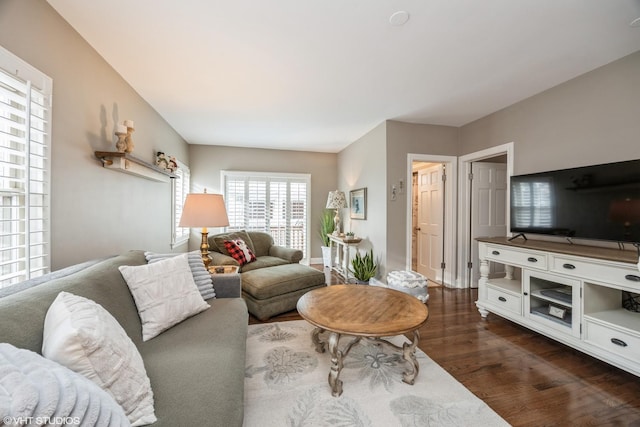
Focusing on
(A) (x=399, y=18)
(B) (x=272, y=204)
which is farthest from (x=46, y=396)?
(B) (x=272, y=204)

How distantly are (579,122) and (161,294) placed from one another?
12.6 feet

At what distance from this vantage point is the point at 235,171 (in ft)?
17.0

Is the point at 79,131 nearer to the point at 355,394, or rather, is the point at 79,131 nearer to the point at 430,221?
the point at 355,394

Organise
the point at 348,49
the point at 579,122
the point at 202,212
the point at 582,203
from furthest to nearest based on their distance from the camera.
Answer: the point at 579,122
the point at 202,212
the point at 582,203
the point at 348,49

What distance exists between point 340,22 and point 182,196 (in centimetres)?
384

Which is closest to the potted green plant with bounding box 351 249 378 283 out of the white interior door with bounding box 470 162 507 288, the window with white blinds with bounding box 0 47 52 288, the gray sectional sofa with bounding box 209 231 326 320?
the gray sectional sofa with bounding box 209 231 326 320

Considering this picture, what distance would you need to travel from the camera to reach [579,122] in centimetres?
250

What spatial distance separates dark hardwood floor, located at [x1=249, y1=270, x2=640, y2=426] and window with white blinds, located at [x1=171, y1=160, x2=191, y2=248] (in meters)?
2.23

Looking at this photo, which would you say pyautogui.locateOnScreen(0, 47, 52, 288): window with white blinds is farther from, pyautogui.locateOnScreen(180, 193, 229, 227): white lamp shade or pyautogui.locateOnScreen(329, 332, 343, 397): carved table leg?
pyautogui.locateOnScreen(329, 332, 343, 397): carved table leg

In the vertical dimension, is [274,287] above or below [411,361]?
above

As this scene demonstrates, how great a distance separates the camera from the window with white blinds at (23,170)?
130 centimetres

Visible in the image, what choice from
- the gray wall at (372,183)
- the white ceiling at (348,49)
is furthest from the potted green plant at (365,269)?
the white ceiling at (348,49)

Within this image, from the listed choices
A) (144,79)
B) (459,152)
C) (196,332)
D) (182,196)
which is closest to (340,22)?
(144,79)

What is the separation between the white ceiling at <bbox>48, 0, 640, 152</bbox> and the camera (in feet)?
5.46
